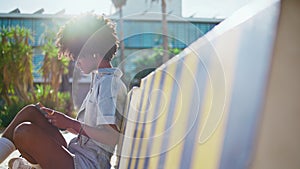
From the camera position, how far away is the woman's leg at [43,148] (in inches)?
98.4

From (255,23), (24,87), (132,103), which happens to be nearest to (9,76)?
(24,87)

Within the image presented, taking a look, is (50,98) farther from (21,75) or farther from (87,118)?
(87,118)

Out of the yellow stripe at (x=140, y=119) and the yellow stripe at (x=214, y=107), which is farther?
the yellow stripe at (x=140, y=119)

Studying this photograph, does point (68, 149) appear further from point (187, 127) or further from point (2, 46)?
point (2, 46)

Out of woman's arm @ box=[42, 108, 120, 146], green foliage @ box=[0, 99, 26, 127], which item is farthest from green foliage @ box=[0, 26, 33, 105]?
woman's arm @ box=[42, 108, 120, 146]

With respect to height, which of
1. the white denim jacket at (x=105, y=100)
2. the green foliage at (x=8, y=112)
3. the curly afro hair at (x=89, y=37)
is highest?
the curly afro hair at (x=89, y=37)

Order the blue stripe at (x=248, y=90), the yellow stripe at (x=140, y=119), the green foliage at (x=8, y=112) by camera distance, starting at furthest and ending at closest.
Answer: the green foliage at (x=8, y=112)
the yellow stripe at (x=140, y=119)
the blue stripe at (x=248, y=90)

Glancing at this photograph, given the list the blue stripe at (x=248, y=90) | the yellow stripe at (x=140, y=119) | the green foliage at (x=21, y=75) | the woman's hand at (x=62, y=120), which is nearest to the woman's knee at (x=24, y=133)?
the woman's hand at (x=62, y=120)

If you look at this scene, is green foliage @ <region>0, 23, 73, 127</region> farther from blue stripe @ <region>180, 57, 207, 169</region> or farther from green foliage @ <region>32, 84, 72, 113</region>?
blue stripe @ <region>180, 57, 207, 169</region>

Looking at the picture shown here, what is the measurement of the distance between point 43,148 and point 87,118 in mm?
286

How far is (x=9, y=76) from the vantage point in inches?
717

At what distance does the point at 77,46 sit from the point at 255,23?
63.8 inches

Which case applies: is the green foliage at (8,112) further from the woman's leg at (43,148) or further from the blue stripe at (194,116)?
the blue stripe at (194,116)

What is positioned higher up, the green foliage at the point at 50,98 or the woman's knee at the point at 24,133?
the woman's knee at the point at 24,133
